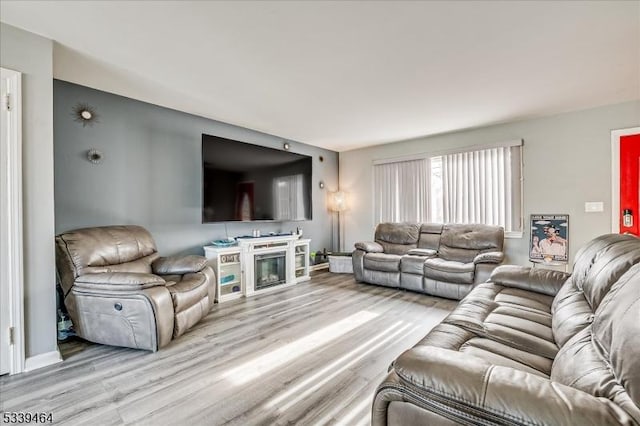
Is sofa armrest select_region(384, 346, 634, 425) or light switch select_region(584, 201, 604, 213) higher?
light switch select_region(584, 201, 604, 213)

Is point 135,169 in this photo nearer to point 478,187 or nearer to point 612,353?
point 612,353

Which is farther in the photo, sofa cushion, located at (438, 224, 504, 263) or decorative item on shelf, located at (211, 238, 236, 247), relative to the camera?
sofa cushion, located at (438, 224, 504, 263)

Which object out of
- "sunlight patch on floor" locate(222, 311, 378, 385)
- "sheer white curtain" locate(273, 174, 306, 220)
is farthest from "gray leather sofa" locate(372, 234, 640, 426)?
"sheer white curtain" locate(273, 174, 306, 220)

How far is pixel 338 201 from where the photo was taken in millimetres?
5871

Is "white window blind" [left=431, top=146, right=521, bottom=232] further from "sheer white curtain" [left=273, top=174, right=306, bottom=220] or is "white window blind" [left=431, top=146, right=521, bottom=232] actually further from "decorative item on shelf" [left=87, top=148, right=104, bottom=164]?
"decorative item on shelf" [left=87, top=148, right=104, bottom=164]

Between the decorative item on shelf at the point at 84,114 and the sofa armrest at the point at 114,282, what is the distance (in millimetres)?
1649

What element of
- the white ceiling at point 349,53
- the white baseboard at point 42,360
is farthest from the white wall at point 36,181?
the white ceiling at point 349,53

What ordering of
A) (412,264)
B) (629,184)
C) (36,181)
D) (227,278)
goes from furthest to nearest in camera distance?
(412,264)
(227,278)
(629,184)
(36,181)

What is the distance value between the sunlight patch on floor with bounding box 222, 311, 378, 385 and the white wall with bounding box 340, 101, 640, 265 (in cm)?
279

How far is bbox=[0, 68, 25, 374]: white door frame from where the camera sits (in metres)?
1.98

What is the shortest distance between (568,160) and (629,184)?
0.64 m

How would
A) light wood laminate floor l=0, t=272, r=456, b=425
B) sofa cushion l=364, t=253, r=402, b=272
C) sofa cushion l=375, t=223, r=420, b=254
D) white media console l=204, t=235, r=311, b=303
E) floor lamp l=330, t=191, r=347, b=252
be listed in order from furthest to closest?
floor lamp l=330, t=191, r=347, b=252
sofa cushion l=375, t=223, r=420, b=254
sofa cushion l=364, t=253, r=402, b=272
white media console l=204, t=235, r=311, b=303
light wood laminate floor l=0, t=272, r=456, b=425

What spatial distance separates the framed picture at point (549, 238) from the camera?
12.1ft

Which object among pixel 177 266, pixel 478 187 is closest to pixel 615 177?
pixel 478 187
